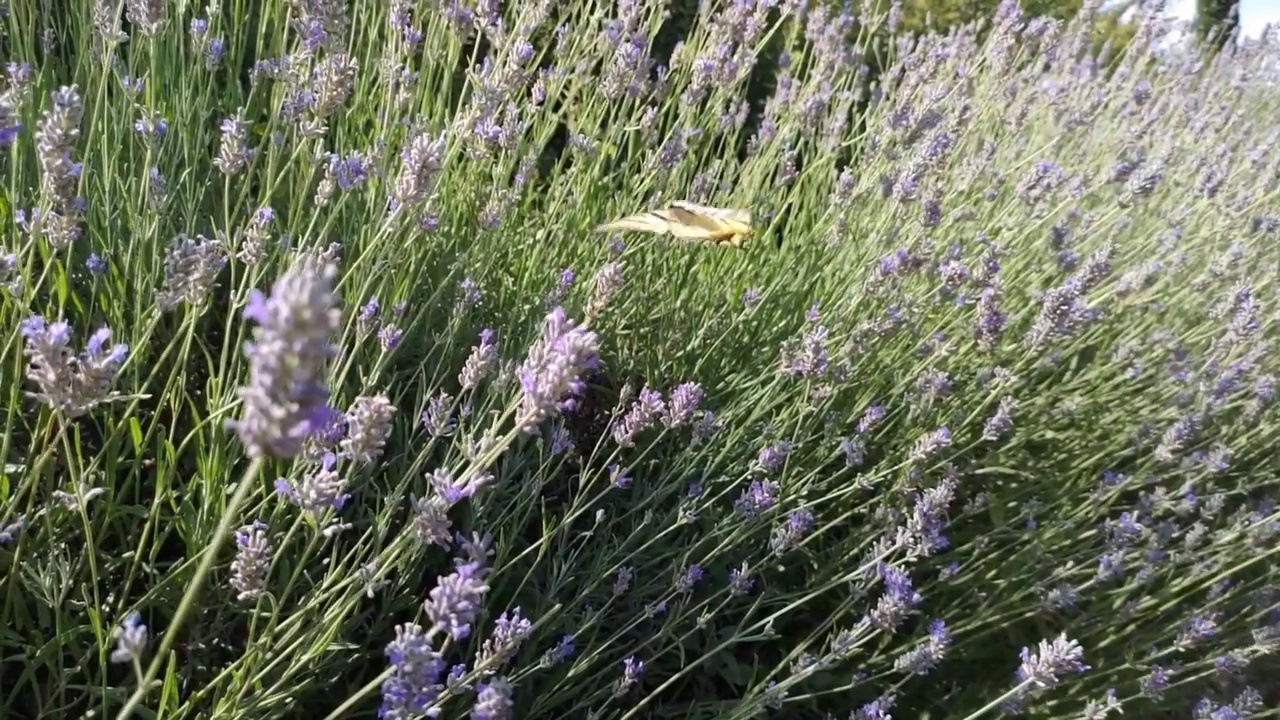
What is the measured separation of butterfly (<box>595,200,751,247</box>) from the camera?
1864mm

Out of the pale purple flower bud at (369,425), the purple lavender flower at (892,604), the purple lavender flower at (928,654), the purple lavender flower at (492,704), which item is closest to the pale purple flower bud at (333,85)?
the pale purple flower bud at (369,425)

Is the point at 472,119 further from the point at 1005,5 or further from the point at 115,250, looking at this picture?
the point at 1005,5

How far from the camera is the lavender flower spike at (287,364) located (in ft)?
1.71

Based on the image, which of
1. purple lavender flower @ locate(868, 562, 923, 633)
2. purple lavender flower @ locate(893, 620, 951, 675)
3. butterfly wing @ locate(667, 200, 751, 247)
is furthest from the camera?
butterfly wing @ locate(667, 200, 751, 247)

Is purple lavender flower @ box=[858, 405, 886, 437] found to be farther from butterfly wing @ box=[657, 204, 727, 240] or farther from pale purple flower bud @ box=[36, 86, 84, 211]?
pale purple flower bud @ box=[36, 86, 84, 211]

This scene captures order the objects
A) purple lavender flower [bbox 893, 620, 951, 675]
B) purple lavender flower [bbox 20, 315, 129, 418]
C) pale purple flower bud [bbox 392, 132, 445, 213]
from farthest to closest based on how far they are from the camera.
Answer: purple lavender flower [bbox 893, 620, 951, 675] → pale purple flower bud [bbox 392, 132, 445, 213] → purple lavender flower [bbox 20, 315, 129, 418]

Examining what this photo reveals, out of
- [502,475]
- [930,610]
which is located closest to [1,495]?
[502,475]

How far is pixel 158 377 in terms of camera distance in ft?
5.55

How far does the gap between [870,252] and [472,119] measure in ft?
3.99

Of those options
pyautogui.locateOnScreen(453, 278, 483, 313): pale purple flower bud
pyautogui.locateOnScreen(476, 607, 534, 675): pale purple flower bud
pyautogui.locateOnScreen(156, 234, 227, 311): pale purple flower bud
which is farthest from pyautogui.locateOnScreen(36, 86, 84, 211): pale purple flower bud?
pyautogui.locateOnScreen(453, 278, 483, 313): pale purple flower bud

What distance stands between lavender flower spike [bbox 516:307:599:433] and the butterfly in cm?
95

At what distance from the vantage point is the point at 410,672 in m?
0.86

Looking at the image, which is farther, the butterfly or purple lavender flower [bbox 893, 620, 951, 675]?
the butterfly

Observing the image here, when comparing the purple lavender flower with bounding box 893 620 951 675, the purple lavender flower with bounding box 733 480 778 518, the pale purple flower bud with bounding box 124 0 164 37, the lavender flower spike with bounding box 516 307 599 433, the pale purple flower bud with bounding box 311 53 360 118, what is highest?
the pale purple flower bud with bounding box 124 0 164 37
